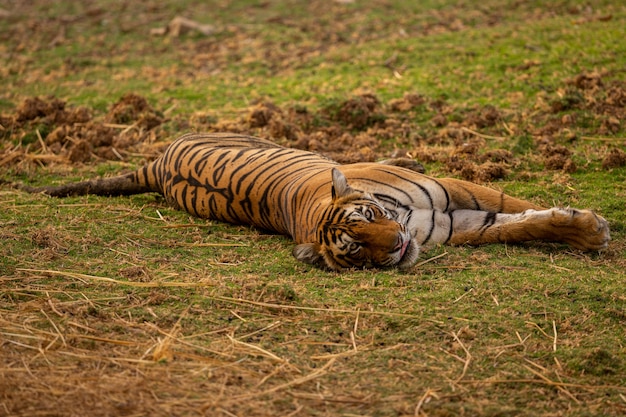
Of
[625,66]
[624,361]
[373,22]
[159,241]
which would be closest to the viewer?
[624,361]

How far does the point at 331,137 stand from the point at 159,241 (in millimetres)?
2763

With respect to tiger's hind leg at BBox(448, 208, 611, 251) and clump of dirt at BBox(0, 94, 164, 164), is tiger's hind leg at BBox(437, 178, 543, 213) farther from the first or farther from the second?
clump of dirt at BBox(0, 94, 164, 164)

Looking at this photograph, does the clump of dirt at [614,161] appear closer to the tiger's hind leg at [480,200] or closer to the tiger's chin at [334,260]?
the tiger's hind leg at [480,200]

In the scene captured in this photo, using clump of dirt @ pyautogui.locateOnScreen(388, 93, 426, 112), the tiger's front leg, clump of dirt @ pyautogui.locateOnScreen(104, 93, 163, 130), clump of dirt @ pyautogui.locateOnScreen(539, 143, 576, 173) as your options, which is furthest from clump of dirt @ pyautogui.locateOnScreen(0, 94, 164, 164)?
clump of dirt @ pyautogui.locateOnScreen(539, 143, 576, 173)

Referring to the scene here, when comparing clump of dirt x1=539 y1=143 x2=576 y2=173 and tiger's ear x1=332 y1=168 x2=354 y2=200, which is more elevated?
tiger's ear x1=332 y1=168 x2=354 y2=200

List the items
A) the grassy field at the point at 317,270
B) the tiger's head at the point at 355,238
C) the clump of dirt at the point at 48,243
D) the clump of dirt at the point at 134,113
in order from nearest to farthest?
the grassy field at the point at 317,270, the tiger's head at the point at 355,238, the clump of dirt at the point at 48,243, the clump of dirt at the point at 134,113

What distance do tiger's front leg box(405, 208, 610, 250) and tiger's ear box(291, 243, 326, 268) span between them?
65 centimetres

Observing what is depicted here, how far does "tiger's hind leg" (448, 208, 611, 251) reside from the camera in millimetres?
4754

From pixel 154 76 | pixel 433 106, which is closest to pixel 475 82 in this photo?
pixel 433 106

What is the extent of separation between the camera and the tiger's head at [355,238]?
182 inches

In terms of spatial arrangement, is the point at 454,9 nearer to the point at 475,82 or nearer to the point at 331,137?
the point at 475,82

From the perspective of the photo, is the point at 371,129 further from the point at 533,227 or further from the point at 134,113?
the point at 533,227

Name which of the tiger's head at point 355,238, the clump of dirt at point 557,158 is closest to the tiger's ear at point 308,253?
the tiger's head at point 355,238

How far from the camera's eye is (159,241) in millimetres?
5434
